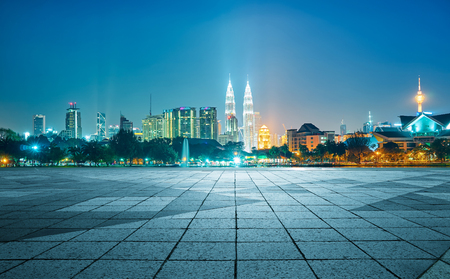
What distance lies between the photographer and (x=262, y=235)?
6863 millimetres

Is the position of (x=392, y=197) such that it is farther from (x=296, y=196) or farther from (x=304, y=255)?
(x=304, y=255)

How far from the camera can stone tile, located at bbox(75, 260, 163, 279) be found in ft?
15.3

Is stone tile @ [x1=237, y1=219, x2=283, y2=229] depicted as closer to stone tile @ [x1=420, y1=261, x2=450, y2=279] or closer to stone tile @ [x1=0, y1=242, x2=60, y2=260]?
stone tile @ [x1=420, y1=261, x2=450, y2=279]

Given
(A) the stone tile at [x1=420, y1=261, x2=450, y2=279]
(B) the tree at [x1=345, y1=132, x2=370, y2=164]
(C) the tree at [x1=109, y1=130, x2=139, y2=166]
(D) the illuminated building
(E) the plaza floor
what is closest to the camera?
(A) the stone tile at [x1=420, y1=261, x2=450, y2=279]

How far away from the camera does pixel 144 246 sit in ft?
20.0

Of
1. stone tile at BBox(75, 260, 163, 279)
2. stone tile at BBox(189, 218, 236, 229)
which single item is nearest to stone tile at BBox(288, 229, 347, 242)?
stone tile at BBox(189, 218, 236, 229)

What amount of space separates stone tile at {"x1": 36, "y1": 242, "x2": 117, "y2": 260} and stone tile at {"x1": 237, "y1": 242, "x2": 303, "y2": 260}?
2.85m

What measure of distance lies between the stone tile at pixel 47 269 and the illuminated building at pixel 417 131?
16458 centimetres

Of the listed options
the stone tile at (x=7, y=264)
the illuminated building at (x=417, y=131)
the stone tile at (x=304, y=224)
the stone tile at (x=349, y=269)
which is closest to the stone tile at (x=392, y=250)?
the stone tile at (x=349, y=269)

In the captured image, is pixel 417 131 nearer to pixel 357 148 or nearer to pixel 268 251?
pixel 357 148

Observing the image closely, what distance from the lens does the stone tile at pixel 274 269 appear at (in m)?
4.65

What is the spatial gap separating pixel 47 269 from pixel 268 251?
13.4 feet

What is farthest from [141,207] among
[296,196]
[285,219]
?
[296,196]

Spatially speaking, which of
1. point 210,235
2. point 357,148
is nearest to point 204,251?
point 210,235
